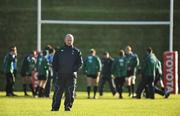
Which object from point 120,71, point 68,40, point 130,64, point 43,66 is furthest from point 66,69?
point 120,71

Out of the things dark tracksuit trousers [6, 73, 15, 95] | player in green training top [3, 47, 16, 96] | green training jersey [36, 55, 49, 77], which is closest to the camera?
green training jersey [36, 55, 49, 77]

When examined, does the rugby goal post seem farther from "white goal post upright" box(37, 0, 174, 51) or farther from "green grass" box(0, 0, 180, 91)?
"green grass" box(0, 0, 180, 91)

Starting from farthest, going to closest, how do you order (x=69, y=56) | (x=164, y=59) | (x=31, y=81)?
(x=164, y=59)
(x=31, y=81)
(x=69, y=56)

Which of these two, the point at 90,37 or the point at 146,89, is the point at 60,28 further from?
the point at 146,89

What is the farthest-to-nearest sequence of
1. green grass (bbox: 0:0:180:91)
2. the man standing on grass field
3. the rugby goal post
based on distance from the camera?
green grass (bbox: 0:0:180:91) → the rugby goal post → the man standing on grass field

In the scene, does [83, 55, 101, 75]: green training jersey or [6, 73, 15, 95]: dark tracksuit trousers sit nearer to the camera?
[83, 55, 101, 75]: green training jersey

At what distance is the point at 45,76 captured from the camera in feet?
109

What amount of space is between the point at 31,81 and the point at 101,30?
6142 millimetres

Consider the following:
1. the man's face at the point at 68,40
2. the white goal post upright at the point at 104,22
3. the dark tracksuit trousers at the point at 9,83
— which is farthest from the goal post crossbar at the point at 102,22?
the man's face at the point at 68,40

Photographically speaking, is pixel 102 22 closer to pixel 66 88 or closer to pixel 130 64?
pixel 130 64

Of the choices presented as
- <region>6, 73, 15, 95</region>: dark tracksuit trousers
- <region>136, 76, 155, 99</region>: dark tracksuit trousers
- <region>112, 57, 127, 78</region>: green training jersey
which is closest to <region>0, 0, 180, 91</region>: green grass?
<region>6, 73, 15, 95</region>: dark tracksuit trousers

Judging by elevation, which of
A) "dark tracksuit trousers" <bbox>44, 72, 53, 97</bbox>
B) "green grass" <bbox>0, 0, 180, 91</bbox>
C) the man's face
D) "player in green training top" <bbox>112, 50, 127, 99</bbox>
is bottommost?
"dark tracksuit trousers" <bbox>44, 72, 53, 97</bbox>

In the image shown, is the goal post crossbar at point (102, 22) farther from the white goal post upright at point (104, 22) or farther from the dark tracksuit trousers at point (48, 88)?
the dark tracksuit trousers at point (48, 88)

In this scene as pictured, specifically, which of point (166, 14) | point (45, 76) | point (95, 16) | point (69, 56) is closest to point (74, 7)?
point (95, 16)
